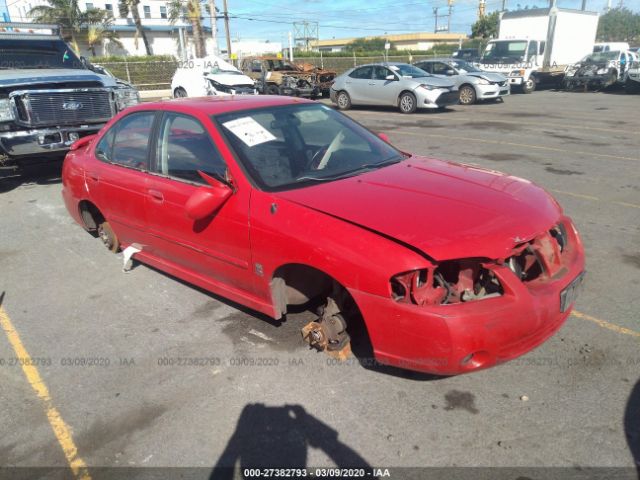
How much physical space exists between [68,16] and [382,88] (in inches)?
1696

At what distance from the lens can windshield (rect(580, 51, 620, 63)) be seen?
22922 millimetres

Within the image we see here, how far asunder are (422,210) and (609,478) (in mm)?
1581

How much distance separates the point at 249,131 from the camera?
11.5ft

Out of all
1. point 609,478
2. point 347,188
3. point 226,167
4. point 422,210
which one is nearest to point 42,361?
point 226,167

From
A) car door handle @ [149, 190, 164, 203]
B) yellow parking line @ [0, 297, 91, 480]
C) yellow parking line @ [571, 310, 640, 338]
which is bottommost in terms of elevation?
yellow parking line @ [0, 297, 91, 480]

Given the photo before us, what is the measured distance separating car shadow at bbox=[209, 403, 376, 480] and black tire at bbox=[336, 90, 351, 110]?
15.8 meters

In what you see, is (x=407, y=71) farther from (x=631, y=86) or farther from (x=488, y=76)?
(x=631, y=86)

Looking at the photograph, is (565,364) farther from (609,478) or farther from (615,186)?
(615,186)

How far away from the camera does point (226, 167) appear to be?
3285mm

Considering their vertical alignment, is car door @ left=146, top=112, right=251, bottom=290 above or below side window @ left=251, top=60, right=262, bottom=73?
below

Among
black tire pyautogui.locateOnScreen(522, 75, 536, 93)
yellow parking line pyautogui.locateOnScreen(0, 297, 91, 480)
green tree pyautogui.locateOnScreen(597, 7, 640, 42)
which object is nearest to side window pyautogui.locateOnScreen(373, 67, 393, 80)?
black tire pyautogui.locateOnScreen(522, 75, 536, 93)

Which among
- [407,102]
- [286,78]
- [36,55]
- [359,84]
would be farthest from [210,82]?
[36,55]

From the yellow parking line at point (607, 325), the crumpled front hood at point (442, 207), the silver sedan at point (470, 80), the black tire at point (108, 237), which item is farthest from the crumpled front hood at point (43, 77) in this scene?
the silver sedan at point (470, 80)

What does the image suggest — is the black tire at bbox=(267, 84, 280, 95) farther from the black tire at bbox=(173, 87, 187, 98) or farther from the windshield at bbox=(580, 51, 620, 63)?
the windshield at bbox=(580, 51, 620, 63)
